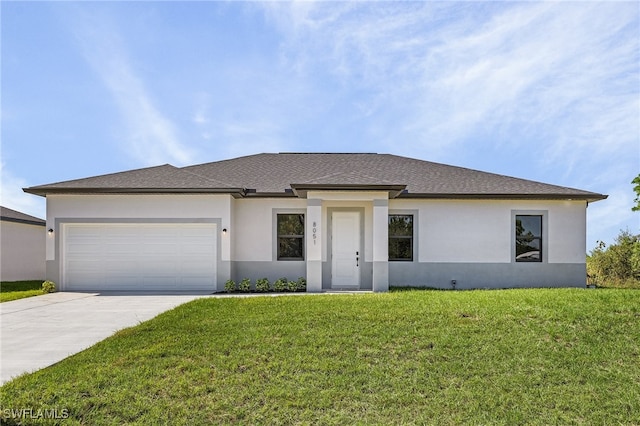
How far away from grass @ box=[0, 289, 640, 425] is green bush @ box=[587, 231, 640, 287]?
36.6 feet

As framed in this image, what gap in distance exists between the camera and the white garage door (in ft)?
44.2

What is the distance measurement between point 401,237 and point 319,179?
142 inches

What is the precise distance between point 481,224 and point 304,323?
29.8 feet

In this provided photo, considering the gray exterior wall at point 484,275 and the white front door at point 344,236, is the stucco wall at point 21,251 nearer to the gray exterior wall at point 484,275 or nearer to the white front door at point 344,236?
the white front door at point 344,236

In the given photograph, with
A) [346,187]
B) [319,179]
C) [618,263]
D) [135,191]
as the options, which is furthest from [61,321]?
[618,263]

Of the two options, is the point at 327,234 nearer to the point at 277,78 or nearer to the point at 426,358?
the point at 277,78

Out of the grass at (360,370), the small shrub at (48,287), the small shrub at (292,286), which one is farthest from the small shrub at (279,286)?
the small shrub at (48,287)

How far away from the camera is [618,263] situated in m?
17.3

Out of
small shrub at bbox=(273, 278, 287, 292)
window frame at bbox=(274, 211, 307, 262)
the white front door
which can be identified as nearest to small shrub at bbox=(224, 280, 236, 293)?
small shrub at bbox=(273, 278, 287, 292)

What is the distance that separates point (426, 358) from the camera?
19.1ft

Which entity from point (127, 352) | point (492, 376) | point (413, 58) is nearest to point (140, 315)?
point (127, 352)

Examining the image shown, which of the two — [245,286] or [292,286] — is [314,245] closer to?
[292,286]

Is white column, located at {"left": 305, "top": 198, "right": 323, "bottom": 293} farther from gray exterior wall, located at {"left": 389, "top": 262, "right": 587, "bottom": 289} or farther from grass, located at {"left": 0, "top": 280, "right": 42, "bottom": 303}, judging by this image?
grass, located at {"left": 0, "top": 280, "right": 42, "bottom": 303}

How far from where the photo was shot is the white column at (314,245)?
12.6m
